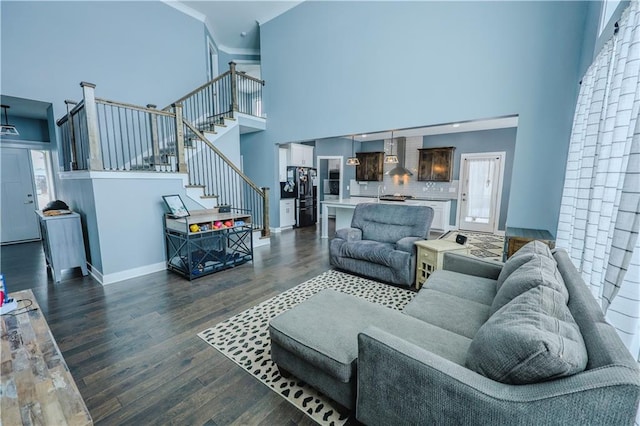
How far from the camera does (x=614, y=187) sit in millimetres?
1563

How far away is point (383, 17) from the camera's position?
4.61 metres

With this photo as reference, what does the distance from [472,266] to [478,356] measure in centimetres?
166

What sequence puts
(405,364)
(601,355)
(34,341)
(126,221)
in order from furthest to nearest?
(126,221) < (34,341) < (405,364) < (601,355)

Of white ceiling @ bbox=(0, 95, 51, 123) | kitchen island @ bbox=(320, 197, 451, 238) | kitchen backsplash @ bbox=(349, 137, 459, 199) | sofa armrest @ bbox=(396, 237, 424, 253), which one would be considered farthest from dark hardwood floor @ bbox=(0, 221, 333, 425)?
kitchen backsplash @ bbox=(349, 137, 459, 199)

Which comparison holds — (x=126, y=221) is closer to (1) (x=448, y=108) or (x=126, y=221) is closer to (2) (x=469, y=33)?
(1) (x=448, y=108)

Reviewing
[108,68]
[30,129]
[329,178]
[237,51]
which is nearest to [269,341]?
[108,68]

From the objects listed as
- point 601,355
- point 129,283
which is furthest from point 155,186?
point 601,355

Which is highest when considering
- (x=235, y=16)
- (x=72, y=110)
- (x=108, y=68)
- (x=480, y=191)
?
(x=235, y=16)

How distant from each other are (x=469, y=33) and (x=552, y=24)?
0.96 metres

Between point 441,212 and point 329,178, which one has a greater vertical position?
point 329,178

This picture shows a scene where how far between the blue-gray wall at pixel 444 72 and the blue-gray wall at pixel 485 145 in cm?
328

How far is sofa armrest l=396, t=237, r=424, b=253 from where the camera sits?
132 inches

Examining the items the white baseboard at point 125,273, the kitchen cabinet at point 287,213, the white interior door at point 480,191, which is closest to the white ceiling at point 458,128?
the white interior door at point 480,191

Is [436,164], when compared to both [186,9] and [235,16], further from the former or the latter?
[186,9]
